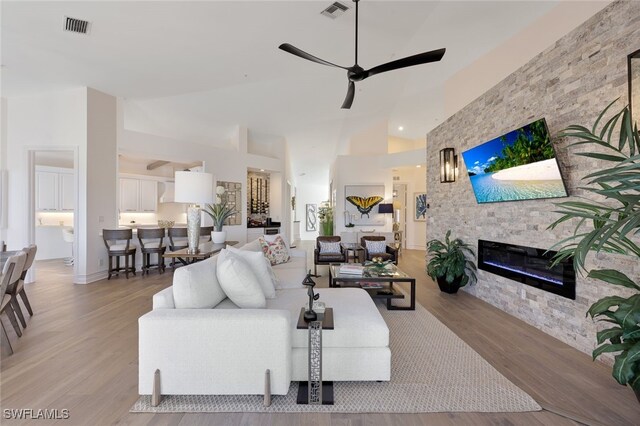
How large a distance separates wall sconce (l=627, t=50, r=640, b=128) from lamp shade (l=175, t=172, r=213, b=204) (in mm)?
4158

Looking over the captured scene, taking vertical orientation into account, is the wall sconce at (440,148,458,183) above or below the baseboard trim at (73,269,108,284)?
above

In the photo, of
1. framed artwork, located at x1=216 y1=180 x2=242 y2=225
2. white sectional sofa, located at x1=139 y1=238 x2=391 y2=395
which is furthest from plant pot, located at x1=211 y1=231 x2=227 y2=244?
framed artwork, located at x1=216 y1=180 x2=242 y2=225

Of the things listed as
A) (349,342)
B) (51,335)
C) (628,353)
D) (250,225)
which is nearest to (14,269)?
(51,335)

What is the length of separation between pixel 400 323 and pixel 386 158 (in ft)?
20.2

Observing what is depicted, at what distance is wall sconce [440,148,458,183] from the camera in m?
4.97

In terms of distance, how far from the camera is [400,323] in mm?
3363

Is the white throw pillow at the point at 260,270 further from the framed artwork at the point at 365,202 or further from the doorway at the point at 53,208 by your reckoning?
the doorway at the point at 53,208

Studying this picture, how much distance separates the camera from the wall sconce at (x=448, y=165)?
497 centimetres

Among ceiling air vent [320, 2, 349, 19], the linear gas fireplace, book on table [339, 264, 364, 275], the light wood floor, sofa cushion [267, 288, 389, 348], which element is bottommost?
the light wood floor

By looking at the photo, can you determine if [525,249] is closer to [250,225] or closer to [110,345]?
[110,345]

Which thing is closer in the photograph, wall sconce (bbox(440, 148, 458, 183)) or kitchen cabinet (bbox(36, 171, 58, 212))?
wall sconce (bbox(440, 148, 458, 183))

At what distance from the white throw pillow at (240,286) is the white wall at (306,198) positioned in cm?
1331

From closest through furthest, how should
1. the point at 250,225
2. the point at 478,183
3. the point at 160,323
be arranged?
the point at 160,323, the point at 478,183, the point at 250,225

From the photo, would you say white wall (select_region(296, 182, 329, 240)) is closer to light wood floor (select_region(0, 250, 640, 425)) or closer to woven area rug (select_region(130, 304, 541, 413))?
light wood floor (select_region(0, 250, 640, 425))
